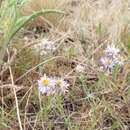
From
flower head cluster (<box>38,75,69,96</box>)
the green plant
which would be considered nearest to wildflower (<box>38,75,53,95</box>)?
flower head cluster (<box>38,75,69,96</box>)

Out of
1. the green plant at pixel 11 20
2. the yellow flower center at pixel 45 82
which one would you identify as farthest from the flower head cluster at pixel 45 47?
the yellow flower center at pixel 45 82

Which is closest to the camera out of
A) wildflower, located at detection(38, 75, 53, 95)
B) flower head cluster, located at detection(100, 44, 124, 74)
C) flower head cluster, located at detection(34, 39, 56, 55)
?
wildflower, located at detection(38, 75, 53, 95)

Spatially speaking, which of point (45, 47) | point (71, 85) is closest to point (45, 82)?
point (71, 85)

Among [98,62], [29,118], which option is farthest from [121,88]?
[29,118]

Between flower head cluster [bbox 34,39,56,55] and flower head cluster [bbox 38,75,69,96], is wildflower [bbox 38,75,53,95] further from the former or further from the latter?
flower head cluster [bbox 34,39,56,55]

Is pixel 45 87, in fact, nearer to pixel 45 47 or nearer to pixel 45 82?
pixel 45 82

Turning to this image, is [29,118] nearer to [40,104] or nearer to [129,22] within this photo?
[40,104]
